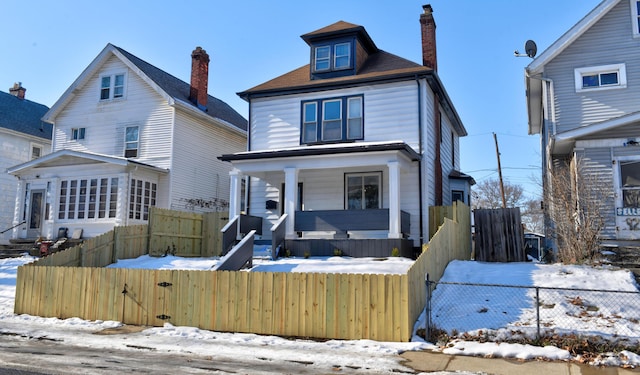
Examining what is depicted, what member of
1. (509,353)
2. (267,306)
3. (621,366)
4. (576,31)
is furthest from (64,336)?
(576,31)

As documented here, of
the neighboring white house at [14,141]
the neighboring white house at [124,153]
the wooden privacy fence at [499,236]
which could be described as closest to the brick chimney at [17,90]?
the neighboring white house at [14,141]

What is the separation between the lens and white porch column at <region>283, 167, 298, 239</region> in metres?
17.5

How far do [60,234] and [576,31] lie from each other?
21.7 m

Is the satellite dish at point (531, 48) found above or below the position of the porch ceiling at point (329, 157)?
above

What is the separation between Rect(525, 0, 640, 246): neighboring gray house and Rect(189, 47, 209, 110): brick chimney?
15175 millimetres

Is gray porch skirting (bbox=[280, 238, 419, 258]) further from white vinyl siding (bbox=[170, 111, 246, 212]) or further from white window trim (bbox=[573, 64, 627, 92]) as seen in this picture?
white vinyl siding (bbox=[170, 111, 246, 212])

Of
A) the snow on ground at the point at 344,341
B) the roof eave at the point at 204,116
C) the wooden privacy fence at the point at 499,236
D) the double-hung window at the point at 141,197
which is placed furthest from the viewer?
the roof eave at the point at 204,116

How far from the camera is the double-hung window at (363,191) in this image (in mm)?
19234

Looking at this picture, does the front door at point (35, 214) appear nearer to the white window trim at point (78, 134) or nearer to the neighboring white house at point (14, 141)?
the white window trim at point (78, 134)

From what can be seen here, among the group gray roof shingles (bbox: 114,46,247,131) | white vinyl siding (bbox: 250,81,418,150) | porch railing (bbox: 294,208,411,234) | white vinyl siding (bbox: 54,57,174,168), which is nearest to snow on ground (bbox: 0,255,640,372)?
porch railing (bbox: 294,208,411,234)

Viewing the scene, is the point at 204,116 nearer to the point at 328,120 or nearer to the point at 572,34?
the point at 328,120

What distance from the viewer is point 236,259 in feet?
47.9

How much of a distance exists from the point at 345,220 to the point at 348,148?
2.34 metres

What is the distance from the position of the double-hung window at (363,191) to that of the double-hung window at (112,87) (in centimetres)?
1262
